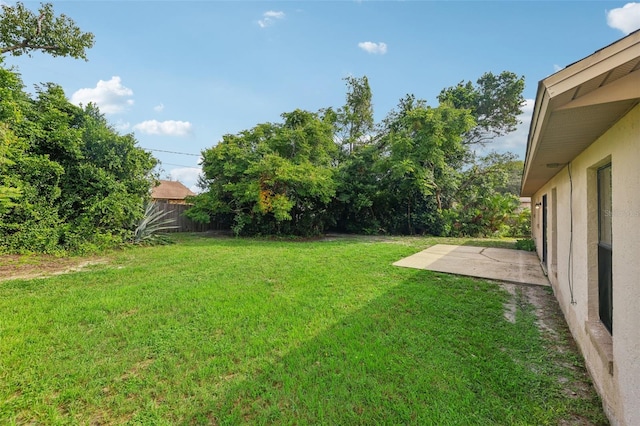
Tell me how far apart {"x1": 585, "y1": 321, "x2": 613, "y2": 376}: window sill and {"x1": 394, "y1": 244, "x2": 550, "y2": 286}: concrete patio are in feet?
10.8

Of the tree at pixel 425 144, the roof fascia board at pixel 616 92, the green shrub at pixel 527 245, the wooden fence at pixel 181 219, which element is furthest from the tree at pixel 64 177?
the green shrub at pixel 527 245

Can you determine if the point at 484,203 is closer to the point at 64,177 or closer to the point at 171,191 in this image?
the point at 64,177

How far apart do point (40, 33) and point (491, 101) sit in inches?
969

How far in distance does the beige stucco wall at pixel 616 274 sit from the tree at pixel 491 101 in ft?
61.4

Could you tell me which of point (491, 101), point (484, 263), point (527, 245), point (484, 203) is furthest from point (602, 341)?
point (491, 101)

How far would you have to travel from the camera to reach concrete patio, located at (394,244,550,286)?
19.6 feet

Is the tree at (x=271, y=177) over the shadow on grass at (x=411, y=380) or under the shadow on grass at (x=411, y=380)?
over

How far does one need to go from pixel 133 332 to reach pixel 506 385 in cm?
394

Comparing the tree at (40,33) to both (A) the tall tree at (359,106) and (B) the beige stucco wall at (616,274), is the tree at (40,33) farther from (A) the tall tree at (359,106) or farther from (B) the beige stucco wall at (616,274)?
(B) the beige stucco wall at (616,274)

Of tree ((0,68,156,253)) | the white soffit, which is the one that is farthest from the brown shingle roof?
the white soffit

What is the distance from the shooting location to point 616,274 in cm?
206

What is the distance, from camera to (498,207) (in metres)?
13.6

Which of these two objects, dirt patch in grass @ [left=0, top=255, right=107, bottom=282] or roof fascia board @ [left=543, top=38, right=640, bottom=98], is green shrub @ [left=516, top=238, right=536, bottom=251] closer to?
roof fascia board @ [left=543, top=38, right=640, bottom=98]

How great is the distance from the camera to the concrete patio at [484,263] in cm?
597
